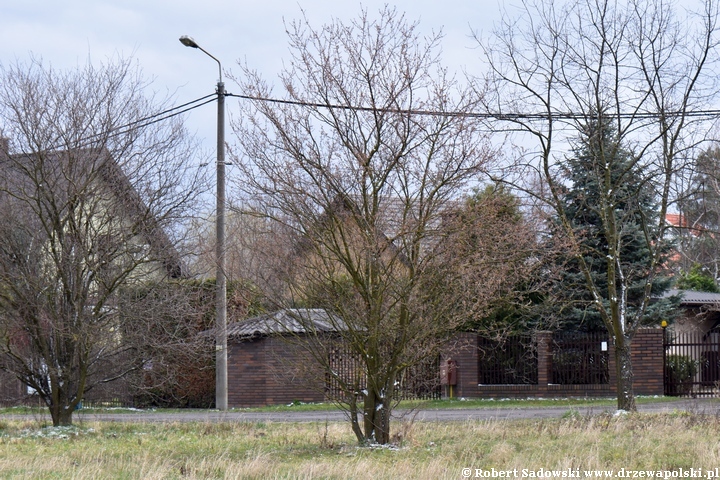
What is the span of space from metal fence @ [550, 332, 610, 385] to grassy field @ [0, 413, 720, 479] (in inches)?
323

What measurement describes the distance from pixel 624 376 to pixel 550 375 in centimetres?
720

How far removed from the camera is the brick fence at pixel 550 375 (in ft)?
74.9

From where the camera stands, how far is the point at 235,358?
23.4 m

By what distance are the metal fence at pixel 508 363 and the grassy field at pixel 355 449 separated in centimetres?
817

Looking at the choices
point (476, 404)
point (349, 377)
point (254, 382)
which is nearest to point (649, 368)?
point (476, 404)

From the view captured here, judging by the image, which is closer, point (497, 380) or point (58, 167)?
point (58, 167)

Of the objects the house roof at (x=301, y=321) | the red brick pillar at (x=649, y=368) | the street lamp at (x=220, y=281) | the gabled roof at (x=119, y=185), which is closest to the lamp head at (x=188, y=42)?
the street lamp at (x=220, y=281)

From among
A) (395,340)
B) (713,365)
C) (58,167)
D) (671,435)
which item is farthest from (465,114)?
(713,365)

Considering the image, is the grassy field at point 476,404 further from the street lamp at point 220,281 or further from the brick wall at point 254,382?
the street lamp at point 220,281

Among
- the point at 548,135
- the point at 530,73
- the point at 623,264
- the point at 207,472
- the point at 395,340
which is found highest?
the point at 530,73

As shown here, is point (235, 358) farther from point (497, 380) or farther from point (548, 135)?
point (548, 135)

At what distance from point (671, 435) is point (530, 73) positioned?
720cm

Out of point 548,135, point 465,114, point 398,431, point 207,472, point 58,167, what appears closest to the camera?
point 207,472

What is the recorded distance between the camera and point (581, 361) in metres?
23.2
